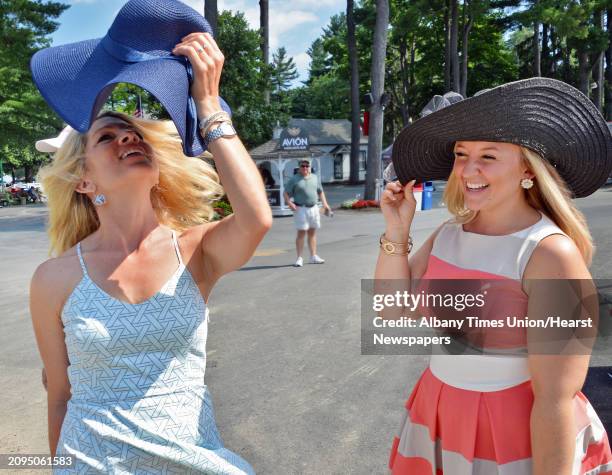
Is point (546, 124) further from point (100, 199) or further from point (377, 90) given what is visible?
point (377, 90)

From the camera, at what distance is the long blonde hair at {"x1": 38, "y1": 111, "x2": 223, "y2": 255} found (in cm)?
189

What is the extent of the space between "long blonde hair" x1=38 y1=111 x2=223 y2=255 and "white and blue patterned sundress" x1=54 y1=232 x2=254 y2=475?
1.35 feet

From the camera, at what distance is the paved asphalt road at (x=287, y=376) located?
335 centimetres

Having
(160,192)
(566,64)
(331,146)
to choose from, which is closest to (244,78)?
(160,192)

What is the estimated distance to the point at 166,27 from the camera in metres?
1.36

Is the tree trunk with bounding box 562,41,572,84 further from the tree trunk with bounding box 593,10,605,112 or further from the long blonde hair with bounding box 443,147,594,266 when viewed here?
the long blonde hair with bounding box 443,147,594,266

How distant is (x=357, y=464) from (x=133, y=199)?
2.17 metres

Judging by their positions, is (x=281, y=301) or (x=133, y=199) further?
(x=281, y=301)

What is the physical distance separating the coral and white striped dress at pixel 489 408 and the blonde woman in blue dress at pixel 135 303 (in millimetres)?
671

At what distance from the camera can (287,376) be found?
Result: 14.5 feet

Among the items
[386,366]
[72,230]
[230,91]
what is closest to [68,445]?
[72,230]

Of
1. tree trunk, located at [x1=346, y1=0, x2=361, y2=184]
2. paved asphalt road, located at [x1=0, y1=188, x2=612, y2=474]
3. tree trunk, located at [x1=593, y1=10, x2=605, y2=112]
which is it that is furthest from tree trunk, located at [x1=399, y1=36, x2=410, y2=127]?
paved asphalt road, located at [x1=0, y1=188, x2=612, y2=474]

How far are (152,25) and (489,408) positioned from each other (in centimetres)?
150

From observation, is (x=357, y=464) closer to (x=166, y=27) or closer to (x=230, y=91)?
(x=166, y=27)
